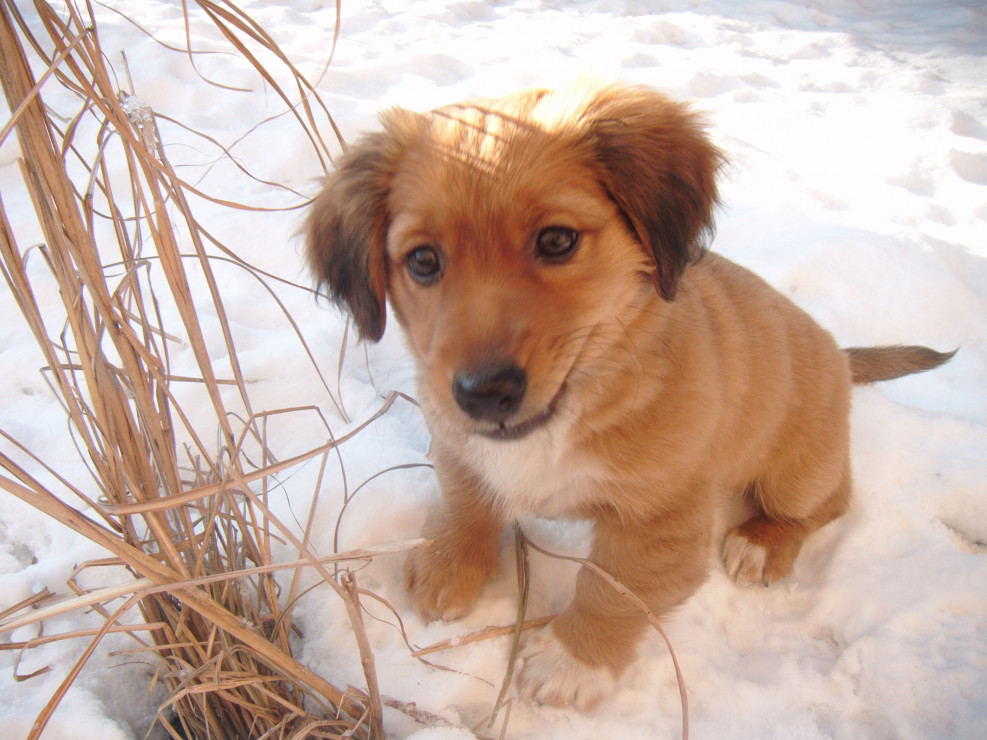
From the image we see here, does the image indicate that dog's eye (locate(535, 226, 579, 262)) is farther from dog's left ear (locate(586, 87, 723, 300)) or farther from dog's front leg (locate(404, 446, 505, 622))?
dog's front leg (locate(404, 446, 505, 622))

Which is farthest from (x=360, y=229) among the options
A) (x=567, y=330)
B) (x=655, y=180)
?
(x=655, y=180)

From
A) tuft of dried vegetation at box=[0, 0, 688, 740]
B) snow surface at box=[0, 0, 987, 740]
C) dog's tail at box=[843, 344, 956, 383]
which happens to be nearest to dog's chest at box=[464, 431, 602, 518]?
tuft of dried vegetation at box=[0, 0, 688, 740]

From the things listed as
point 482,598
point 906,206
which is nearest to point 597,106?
point 482,598

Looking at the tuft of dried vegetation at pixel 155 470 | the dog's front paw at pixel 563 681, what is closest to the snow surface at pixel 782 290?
the dog's front paw at pixel 563 681

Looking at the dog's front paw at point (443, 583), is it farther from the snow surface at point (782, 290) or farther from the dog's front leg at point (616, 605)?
the dog's front leg at point (616, 605)

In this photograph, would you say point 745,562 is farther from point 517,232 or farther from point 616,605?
point 517,232

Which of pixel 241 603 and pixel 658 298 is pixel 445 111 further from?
pixel 241 603
